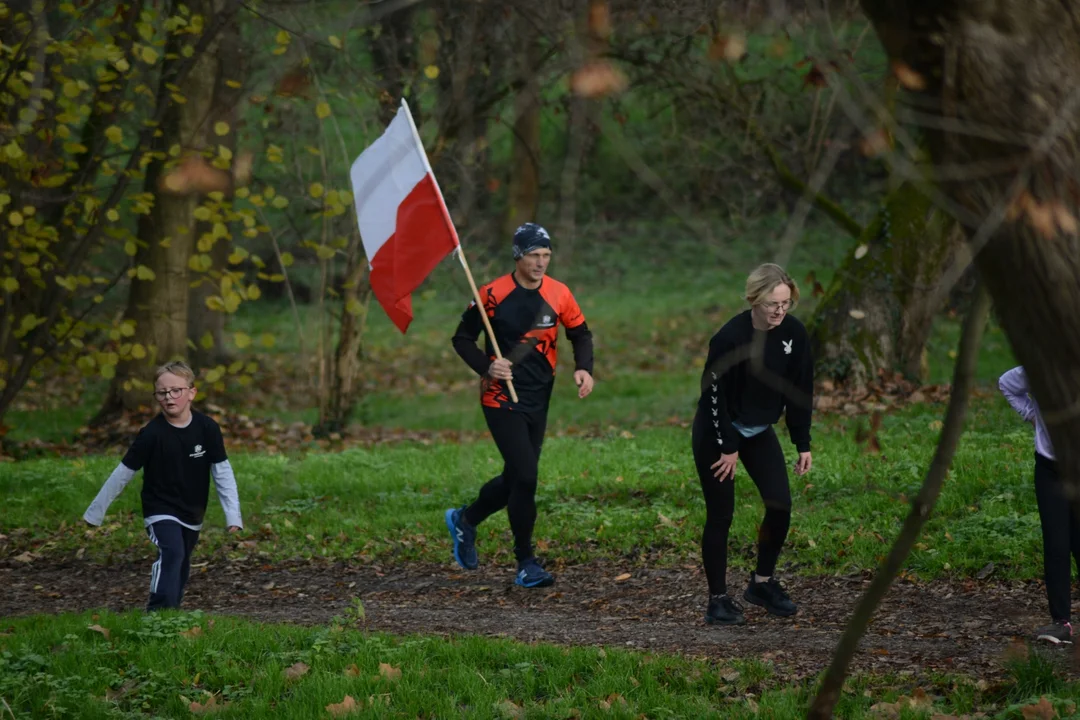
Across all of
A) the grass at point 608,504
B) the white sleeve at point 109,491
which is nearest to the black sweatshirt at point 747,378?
the grass at point 608,504

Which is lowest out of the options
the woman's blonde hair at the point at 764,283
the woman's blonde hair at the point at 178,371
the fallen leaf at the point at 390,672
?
the fallen leaf at the point at 390,672

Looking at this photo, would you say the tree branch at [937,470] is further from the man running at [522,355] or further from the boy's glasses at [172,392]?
the boy's glasses at [172,392]

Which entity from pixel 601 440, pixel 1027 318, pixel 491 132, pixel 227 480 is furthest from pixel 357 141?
pixel 1027 318

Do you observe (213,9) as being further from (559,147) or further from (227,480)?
(559,147)

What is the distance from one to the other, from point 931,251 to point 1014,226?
430 inches

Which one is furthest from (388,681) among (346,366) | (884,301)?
(346,366)

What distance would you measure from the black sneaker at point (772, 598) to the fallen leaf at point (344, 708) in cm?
252

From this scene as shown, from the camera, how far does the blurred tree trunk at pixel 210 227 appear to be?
41.9 ft

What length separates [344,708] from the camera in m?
5.32

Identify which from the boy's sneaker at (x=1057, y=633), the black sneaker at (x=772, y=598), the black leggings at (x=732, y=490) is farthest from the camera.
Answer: the black sneaker at (x=772, y=598)

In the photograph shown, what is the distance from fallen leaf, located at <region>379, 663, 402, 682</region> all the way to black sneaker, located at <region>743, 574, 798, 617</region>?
219 cm

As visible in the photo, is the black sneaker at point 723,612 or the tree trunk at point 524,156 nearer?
the black sneaker at point 723,612

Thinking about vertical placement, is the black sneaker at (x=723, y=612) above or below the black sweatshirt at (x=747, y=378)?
below

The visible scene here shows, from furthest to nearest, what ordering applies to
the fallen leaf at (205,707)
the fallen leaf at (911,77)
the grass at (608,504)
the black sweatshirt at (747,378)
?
the grass at (608,504) < the black sweatshirt at (747,378) < the fallen leaf at (205,707) < the fallen leaf at (911,77)
